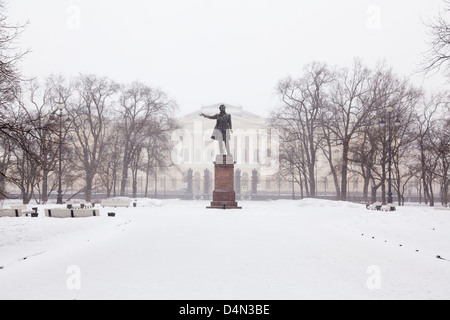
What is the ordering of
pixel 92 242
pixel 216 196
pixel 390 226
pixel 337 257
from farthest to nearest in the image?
pixel 216 196 < pixel 390 226 < pixel 92 242 < pixel 337 257

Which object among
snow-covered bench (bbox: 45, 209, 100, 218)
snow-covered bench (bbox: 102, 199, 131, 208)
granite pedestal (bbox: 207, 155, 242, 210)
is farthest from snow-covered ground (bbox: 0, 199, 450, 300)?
snow-covered bench (bbox: 102, 199, 131, 208)

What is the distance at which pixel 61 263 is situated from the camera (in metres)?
7.37

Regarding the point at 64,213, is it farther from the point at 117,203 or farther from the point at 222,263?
the point at 222,263

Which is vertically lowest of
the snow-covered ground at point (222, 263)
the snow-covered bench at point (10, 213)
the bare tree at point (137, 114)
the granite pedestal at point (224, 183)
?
the snow-covered ground at point (222, 263)

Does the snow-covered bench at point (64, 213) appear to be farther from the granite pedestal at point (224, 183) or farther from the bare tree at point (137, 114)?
the bare tree at point (137, 114)

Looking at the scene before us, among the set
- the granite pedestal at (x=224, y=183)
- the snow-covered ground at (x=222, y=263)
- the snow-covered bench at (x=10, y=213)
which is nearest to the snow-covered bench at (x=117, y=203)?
the granite pedestal at (x=224, y=183)

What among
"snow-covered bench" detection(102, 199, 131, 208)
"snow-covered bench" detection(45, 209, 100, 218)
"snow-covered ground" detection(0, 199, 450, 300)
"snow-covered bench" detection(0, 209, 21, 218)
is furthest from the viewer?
"snow-covered bench" detection(102, 199, 131, 208)

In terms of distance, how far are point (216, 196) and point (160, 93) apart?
19.7m

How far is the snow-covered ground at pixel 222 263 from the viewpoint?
18.4 feet

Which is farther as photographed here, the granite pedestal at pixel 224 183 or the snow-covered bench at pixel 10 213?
the granite pedestal at pixel 224 183

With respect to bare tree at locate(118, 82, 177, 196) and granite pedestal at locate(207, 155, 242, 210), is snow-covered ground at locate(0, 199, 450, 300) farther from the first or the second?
bare tree at locate(118, 82, 177, 196)

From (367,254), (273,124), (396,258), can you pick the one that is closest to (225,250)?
(367,254)

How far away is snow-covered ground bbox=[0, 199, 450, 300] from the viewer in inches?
221
